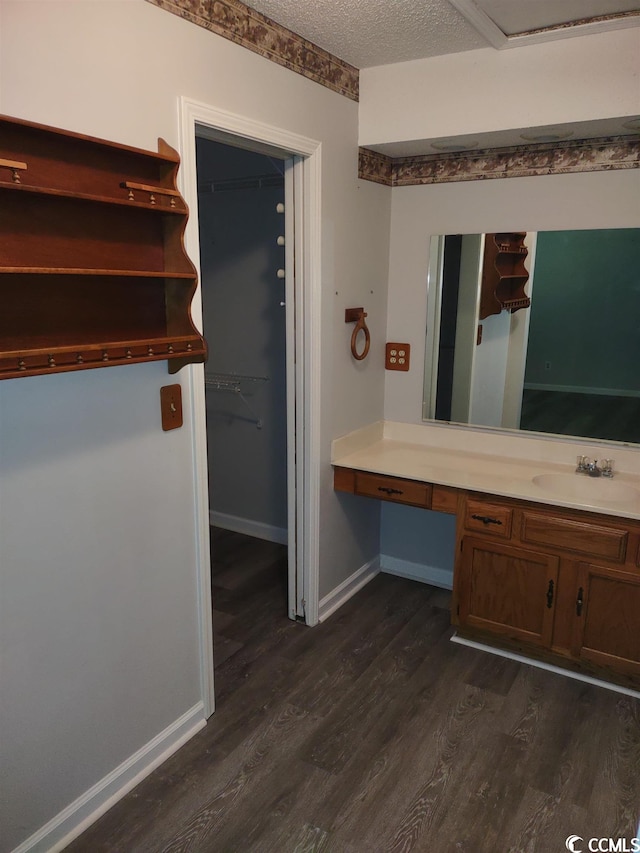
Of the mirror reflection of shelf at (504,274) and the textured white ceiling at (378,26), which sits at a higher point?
the textured white ceiling at (378,26)

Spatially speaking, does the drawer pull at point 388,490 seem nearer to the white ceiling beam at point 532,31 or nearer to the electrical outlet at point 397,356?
the electrical outlet at point 397,356

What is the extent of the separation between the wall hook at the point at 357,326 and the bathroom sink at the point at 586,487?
38.7 inches

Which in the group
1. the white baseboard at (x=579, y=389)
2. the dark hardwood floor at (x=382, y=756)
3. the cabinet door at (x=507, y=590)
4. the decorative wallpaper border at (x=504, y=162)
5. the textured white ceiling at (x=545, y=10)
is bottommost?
the dark hardwood floor at (x=382, y=756)

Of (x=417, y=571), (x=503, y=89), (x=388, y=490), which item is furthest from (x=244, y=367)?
(x=503, y=89)

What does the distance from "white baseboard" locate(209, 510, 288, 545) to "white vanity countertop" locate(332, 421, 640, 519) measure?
988mm

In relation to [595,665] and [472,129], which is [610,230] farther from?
[595,665]

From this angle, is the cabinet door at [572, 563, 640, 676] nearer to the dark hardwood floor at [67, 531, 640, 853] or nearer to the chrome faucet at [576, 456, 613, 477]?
the dark hardwood floor at [67, 531, 640, 853]

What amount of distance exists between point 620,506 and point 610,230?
46.2 inches

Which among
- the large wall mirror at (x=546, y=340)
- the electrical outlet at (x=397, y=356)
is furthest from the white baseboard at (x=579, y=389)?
the electrical outlet at (x=397, y=356)

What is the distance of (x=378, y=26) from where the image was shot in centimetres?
223

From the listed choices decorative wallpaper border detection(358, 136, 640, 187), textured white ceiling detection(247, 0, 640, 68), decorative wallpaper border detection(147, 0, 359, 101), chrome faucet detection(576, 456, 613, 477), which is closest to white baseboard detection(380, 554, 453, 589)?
chrome faucet detection(576, 456, 613, 477)

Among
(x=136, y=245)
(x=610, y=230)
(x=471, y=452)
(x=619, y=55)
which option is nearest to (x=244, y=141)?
(x=136, y=245)

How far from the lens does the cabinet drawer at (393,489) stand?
108 inches

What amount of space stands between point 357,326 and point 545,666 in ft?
5.64
